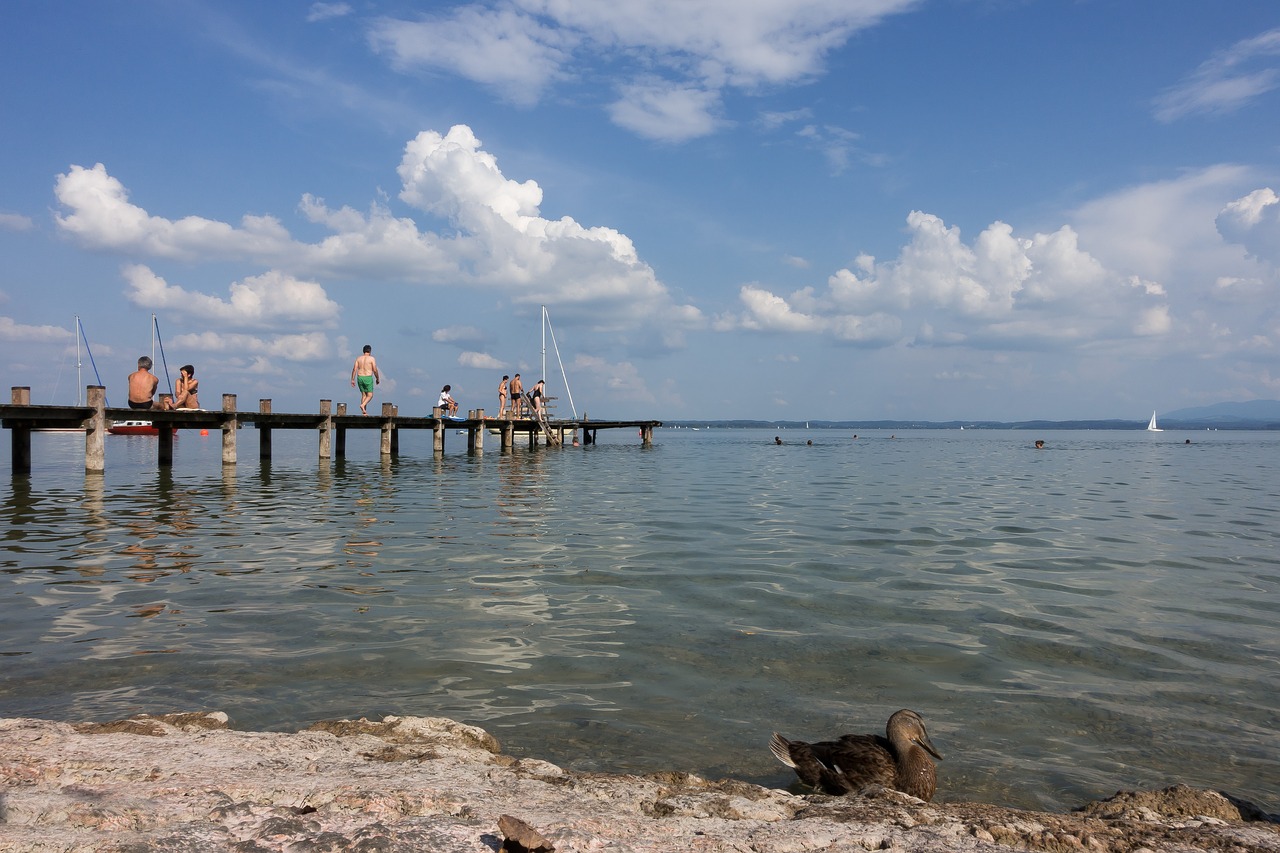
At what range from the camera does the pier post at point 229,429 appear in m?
24.9

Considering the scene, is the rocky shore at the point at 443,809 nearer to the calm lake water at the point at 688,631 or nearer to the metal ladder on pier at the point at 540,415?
the calm lake water at the point at 688,631

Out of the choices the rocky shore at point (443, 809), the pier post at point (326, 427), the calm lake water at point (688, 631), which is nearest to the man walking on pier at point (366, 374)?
the pier post at point (326, 427)

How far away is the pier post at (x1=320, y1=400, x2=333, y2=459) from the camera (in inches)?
1148

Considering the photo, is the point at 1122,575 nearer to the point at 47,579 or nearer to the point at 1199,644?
the point at 1199,644

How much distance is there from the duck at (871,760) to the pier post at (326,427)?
27345 millimetres

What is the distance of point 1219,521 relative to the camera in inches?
639

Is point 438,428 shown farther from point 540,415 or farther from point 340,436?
point 540,415

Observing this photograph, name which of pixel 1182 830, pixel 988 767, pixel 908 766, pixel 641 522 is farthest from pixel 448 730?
pixel 641 522

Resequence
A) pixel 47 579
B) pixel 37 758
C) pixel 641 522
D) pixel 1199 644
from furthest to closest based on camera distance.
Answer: pixel 641 522
pixel 47 579
pixel 1199 644
pixel 37 758

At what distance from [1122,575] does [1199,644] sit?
338 centimetres

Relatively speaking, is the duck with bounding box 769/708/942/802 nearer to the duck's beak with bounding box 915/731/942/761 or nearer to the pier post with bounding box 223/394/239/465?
the duck's beak with bounding box 915/731/942/761

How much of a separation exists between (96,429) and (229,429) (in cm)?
438

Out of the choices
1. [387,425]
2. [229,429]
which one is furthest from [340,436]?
[229,429]

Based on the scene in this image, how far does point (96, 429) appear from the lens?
21.5 m
